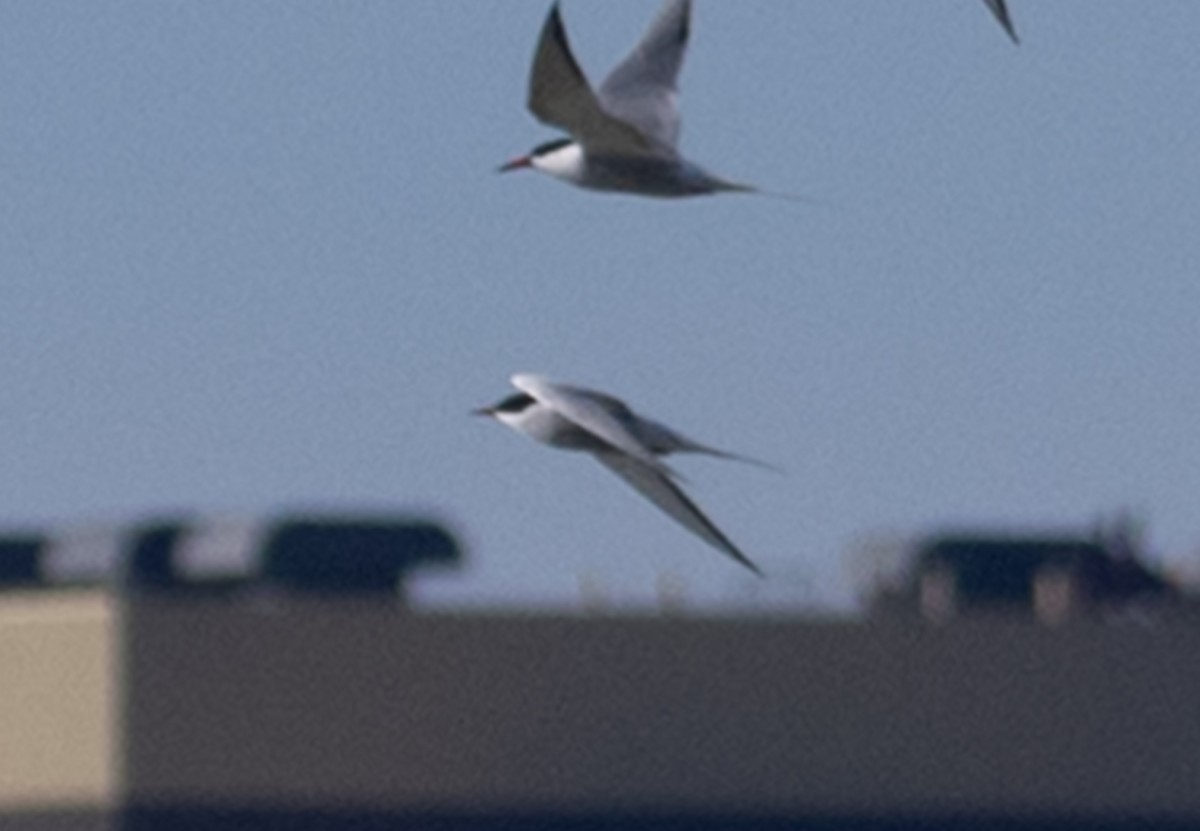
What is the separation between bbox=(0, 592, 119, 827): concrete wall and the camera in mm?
110062

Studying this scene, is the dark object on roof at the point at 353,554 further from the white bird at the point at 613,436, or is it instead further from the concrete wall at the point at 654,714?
the white bird at the point at 613,436

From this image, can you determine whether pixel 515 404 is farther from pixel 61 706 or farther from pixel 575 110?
pixel 61 706

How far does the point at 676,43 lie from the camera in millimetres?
23781

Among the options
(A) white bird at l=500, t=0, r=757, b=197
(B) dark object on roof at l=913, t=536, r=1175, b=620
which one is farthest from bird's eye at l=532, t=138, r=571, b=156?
(B) dark object on roof at l=913, t=536, r=1175, b=620

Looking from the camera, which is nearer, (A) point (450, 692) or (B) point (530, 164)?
(B) point (530, 164)

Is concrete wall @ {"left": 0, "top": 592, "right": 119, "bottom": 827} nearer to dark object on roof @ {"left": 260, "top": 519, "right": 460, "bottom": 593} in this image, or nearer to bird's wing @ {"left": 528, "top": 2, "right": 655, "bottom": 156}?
dark object on roof @ {"left": 260, "top": 519, "right": 460, "bottom": 593}

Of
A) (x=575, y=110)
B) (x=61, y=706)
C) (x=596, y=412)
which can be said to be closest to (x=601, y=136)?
(x=575, y=110)

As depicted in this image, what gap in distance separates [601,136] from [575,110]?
17 centimetres

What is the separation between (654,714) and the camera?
116 m

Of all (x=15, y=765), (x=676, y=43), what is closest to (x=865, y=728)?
(x=15, y=765)

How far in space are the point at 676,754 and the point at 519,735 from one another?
4.52 m

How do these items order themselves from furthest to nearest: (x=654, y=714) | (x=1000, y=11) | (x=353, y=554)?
(x=353, y=554) < (x=654, y=714) < (x=1000, y=11)

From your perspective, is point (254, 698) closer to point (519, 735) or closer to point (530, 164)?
point (519, 735)

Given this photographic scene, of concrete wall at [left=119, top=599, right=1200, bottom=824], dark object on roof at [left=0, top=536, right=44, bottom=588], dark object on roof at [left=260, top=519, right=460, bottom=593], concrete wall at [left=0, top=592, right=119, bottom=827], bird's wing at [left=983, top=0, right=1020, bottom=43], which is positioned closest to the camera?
bird's wing at [left=983, top=0, right=1020, bottom=43]
